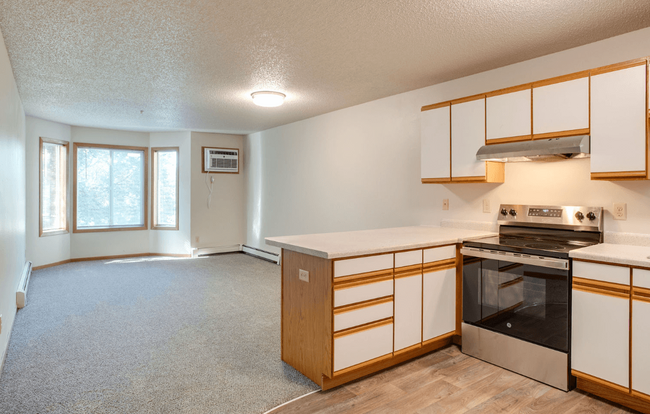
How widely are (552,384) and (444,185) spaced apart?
190 cm

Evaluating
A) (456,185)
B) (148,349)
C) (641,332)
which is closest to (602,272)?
(641,332)

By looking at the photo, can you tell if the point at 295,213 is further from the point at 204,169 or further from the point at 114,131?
the point at 114,131

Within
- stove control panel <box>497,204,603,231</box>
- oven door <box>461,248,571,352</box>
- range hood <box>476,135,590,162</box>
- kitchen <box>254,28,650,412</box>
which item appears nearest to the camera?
kitchen <box>254,28,650,412</box>

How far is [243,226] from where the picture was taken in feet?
25.2

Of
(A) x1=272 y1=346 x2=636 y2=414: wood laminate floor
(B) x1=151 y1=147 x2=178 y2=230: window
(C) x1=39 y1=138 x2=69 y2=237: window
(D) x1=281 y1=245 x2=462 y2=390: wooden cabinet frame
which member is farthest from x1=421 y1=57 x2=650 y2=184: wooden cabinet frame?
(C) x1=39 y1=138 x2=69 y2=237: window

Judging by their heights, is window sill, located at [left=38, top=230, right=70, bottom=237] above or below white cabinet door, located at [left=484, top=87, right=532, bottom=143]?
below

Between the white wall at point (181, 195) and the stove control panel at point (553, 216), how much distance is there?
18.2 ft

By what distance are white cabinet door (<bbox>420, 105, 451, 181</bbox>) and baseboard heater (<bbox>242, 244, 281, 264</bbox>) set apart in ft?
11.8

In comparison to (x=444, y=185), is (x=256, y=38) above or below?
above

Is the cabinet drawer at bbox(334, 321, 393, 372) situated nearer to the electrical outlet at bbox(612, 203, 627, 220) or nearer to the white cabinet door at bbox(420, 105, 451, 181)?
the white cabinet door at bbox(420, 105, 451, 181)

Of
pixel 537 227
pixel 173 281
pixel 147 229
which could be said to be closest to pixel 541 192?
pixel 537 227

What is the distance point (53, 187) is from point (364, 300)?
618 centimetres

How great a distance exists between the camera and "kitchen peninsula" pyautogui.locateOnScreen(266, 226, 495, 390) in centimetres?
233

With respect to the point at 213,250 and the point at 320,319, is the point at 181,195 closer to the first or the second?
the point at 213,250
